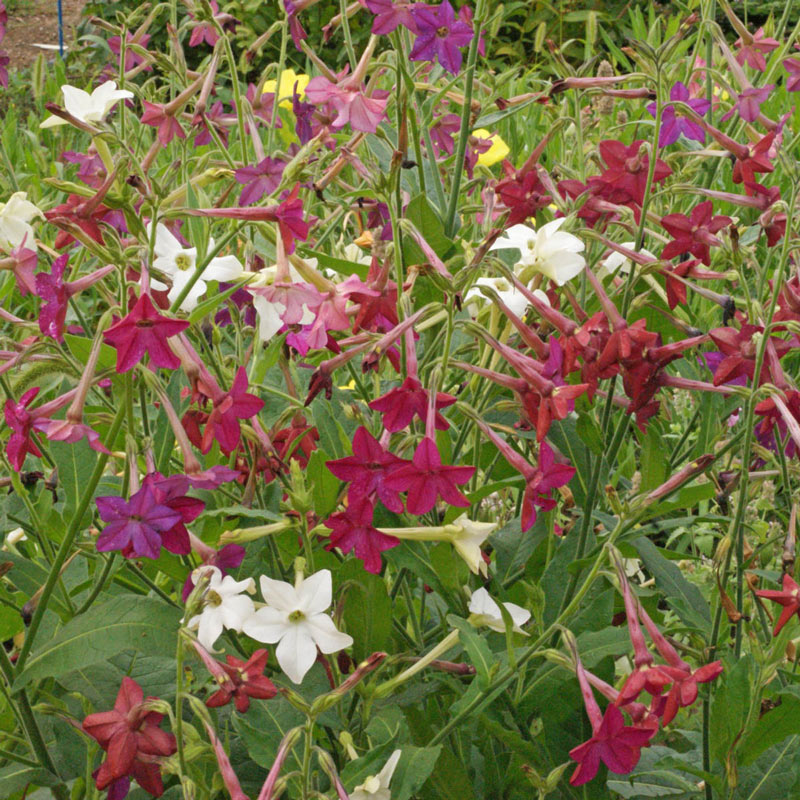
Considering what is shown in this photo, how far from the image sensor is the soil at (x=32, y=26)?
24.4 ft

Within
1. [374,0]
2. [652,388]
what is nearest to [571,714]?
[652,388]

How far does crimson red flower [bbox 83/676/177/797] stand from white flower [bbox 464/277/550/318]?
1.85 feet

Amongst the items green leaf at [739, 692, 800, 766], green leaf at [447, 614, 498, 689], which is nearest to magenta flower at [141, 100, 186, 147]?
Result: green leaf at [447, 614, 498, 689]

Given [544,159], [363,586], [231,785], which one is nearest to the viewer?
[231,785]

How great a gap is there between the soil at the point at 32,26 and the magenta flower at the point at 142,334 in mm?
6878

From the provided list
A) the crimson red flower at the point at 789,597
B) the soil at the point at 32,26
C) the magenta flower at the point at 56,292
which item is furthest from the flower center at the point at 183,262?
the soil at the point at 32,26

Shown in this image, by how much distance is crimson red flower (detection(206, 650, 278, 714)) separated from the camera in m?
0.98

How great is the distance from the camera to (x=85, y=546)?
121 centimetres

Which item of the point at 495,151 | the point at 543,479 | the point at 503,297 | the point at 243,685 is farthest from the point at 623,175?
the point at 495,151

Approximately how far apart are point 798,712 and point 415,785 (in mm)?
419

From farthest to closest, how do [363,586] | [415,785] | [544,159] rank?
[544,159], [363,586], [415,785]

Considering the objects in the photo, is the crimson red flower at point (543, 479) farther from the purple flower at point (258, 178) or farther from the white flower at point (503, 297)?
the purple flower at point (258, 178)

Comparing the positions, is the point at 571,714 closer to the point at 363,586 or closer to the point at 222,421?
the point at 363,586

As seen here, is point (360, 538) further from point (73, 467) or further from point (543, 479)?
point (73, 467)
